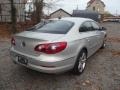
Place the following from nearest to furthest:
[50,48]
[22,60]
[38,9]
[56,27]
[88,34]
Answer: [50,48] < [22,60] < [56,27] < [88,34] < [38,9]

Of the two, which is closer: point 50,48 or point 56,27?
point 50,48

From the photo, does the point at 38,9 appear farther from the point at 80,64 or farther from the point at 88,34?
the point at 80,64

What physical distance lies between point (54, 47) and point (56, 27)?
3.64ft

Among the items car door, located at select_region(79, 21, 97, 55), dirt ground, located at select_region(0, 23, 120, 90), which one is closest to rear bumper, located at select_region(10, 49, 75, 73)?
dirt ground, located at select_region(0, 23, 120, 90)

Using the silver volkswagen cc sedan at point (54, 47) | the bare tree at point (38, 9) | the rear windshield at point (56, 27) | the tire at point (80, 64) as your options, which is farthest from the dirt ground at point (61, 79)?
the bare tree at point (38, 9)

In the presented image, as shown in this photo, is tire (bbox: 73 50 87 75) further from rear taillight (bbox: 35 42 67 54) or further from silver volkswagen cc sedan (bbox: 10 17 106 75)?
rear taillight (bbox: 35 42 67 54)

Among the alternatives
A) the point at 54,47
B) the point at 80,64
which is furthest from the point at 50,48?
the point at 80,64

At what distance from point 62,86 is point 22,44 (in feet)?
4.50

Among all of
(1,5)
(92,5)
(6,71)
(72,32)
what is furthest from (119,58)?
(92,5)

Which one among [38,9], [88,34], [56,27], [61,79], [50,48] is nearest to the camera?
[50,48]

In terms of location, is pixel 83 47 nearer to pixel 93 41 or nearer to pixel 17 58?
pixel 93 41

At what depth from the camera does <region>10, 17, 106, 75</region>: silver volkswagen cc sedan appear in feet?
13.9

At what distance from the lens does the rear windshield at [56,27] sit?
4932 millimetres

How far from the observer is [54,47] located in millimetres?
4223
